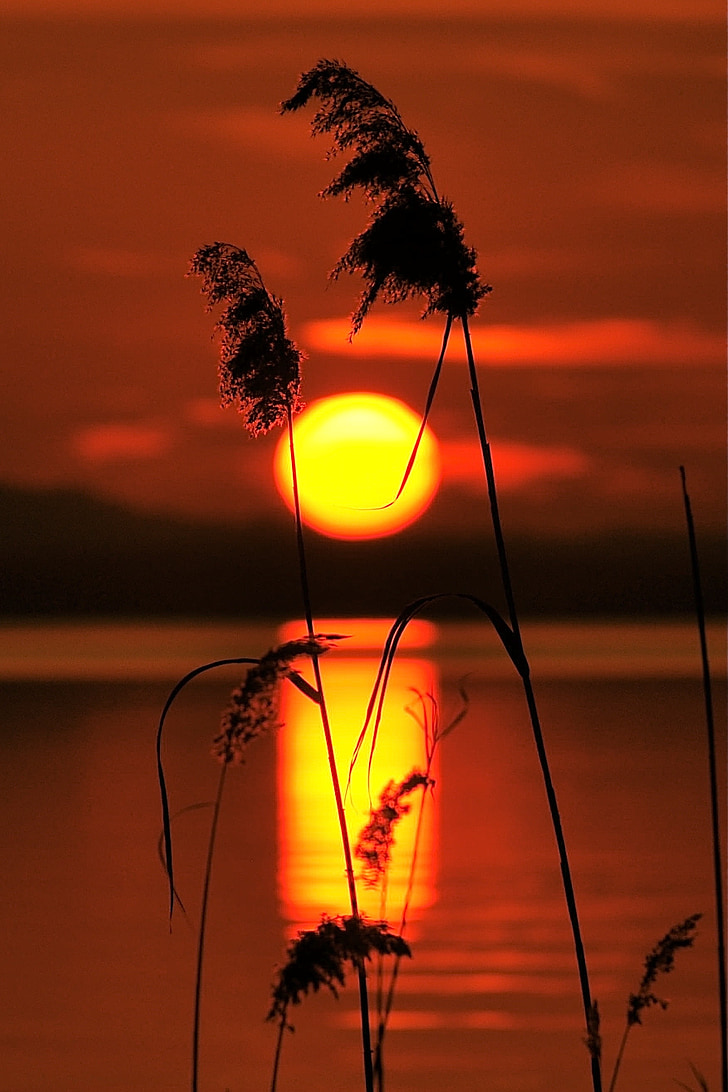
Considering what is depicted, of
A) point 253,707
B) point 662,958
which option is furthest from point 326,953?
point 662,958

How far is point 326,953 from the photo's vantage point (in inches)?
120

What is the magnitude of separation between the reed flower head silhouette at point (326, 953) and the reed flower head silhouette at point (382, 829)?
0.31ft

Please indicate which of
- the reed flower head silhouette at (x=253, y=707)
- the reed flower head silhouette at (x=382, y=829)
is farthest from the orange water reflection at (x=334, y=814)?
the reed flower head silhouette at (x=253, y=707)

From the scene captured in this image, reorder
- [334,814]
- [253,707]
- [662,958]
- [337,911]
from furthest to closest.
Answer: [334,814] < [337,911] < [662,958] < [253,707]

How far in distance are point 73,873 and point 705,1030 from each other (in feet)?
28.1

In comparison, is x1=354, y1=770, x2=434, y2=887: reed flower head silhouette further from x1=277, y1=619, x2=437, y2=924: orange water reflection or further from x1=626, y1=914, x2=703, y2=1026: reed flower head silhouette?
x1=626, y1=914, x2=703, y2=1026: reed flower head silhouette

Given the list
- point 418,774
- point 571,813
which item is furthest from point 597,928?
point 418,774

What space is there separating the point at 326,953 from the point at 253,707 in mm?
485

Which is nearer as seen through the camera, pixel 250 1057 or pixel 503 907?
pixel 250 1057

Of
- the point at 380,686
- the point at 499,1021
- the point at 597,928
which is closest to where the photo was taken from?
the point at 380,686

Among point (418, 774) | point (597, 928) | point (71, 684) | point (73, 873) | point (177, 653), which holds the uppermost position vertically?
point (177, 653)

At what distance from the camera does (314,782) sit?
2903cm

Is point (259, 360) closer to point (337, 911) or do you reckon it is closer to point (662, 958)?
point (662, 958)

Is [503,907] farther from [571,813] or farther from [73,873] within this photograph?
[571,813]
